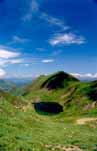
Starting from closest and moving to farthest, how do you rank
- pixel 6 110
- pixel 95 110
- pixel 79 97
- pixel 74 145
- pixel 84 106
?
pixel 74 145 → pixel 6 110 → pixel 95 110 → pixel 84 106 → pixel 79 97

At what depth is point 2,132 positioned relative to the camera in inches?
1220

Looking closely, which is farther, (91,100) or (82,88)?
(82,88)

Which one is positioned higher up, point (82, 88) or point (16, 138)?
point (82, 88)

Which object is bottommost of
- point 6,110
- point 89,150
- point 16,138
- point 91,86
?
point 89,150

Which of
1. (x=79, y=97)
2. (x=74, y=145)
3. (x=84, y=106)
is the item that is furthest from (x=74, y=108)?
(x=74, y=145)

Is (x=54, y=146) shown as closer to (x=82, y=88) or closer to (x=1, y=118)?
(x=1, y=118)

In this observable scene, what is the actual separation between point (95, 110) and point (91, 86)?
2404 inches

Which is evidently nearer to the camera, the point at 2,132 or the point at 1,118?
the point at 2,132

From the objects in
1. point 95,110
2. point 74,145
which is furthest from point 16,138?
point 95,110

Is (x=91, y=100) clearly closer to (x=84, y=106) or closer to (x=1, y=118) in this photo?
(x=84, y=106)

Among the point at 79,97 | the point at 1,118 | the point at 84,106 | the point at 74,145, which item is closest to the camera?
the point at 74,145

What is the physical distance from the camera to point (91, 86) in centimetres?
18438

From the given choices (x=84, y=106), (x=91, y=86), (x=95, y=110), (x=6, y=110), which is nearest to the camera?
(x=6, y=110)

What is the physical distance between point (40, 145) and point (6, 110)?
1978 cm
